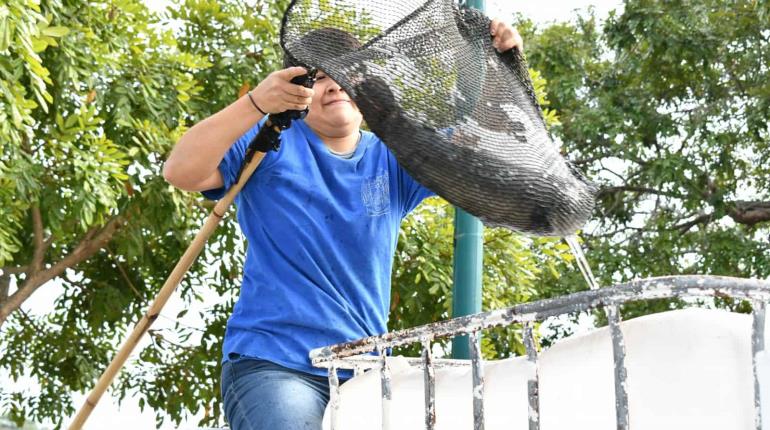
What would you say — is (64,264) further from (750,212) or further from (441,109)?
(750,212)

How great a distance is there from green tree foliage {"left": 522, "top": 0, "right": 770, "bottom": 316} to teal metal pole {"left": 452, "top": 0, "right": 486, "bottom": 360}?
8.02 metres

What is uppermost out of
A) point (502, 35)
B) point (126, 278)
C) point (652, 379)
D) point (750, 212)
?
point (750, 212)

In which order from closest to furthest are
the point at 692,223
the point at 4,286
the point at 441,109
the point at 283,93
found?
the point at 441,109 → the point at 283,93 → the point at 4,286 → the point at 692,223

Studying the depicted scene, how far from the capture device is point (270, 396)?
7.11 feet

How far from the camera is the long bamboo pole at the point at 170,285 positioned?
7.94ft

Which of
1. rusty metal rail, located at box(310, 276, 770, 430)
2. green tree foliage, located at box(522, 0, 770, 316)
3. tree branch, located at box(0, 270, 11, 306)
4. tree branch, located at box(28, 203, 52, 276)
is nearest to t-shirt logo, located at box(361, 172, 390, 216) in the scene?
rusty metal rail, located at box(310, 276, 770, 430)

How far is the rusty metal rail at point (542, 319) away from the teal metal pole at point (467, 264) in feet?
6.20

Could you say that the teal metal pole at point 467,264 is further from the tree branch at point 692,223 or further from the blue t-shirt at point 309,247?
the tree branch at point 692,223

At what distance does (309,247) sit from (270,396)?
335mm

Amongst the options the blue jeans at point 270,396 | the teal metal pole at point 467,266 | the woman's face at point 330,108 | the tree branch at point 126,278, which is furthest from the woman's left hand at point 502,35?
the tree branch at point 126,278

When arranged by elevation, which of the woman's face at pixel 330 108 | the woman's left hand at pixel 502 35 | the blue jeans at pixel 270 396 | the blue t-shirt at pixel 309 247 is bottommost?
the blue jeans at pixel 270 396

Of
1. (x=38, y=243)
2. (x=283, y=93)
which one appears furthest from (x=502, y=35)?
(x=38, y=243)

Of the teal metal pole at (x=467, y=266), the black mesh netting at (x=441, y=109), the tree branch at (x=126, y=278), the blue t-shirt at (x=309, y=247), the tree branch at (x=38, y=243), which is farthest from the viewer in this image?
the tree branch at (x=126, y=278)

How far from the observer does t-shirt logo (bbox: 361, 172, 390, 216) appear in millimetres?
2461
